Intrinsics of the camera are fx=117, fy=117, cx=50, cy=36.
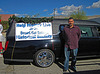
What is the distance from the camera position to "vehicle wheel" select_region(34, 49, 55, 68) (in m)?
4.18

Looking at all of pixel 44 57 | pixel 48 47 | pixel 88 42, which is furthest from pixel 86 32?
pixel 44 57

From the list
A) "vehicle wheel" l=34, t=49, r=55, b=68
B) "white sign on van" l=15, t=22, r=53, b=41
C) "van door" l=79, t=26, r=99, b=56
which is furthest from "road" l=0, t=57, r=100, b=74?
"white sign on van" l=15, t=22, r=53, b=41

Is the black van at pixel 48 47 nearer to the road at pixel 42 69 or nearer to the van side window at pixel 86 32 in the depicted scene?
the van side window at pixel 86 32

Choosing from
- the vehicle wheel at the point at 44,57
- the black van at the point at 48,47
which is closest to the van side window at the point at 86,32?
the black van at the point at 48,47

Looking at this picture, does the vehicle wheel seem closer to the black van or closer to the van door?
the black van

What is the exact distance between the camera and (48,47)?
420 centimetres

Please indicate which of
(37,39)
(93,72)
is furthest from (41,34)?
(93,72)

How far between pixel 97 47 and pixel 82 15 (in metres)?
31.2

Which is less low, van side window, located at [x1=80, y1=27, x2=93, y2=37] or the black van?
van side window, located at [x1=80, y1=27, x2=93, y2=37]

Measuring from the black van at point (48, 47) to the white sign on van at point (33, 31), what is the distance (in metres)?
0.13

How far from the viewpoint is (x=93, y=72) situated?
3971 millimetres

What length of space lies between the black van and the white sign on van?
0.13 metres

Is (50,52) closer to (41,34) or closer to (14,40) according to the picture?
(41,34)

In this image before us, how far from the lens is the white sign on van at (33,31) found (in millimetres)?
4117
